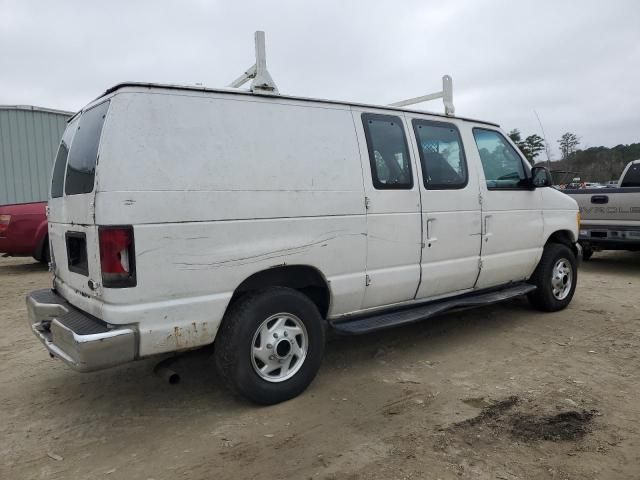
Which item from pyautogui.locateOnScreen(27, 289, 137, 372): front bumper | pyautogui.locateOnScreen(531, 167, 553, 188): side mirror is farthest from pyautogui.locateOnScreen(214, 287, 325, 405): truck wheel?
pyautogui.locateOnScreen(531, 167, 553, 188): side mirror

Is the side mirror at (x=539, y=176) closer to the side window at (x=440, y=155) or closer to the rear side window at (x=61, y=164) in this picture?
the side window at (x=440, y=155)

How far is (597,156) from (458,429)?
31419 millimetres

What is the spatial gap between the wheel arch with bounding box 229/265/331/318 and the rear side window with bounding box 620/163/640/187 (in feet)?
29.0

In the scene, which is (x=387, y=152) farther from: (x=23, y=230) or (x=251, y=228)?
(x=23, y=230)

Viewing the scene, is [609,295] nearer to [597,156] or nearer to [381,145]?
[381,145]

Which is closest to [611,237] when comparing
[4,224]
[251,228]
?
[251,228]

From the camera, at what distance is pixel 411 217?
14.2 ft

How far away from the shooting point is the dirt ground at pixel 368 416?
287 centimetres

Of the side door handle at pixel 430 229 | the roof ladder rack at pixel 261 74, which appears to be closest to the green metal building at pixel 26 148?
the roof ladder rack at pixel 261 74

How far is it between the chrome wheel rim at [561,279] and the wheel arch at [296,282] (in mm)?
3276

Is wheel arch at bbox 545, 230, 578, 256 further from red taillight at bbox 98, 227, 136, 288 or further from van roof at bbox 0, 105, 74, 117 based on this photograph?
van roof at bbox 0, 105, 74, 117

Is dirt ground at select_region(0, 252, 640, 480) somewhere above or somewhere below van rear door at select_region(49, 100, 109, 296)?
below

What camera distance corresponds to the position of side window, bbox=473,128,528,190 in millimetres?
5125

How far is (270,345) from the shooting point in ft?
11.7
